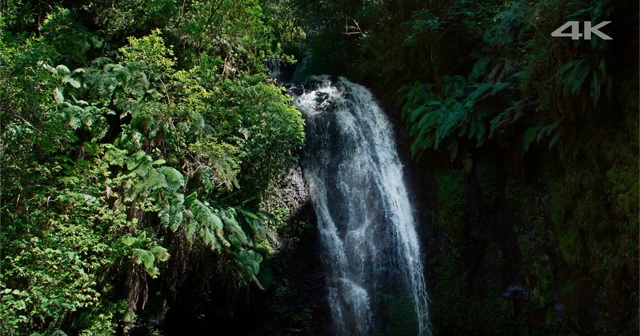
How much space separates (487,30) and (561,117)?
3931 mm

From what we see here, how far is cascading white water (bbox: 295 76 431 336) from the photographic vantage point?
9.68 m

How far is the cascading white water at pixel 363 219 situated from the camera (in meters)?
9.68

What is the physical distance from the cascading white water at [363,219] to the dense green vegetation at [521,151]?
0.63 metres

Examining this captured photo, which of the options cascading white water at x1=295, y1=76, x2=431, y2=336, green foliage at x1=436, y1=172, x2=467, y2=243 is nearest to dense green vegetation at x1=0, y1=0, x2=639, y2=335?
green foliage at x1=436, y1=172, x2=467, y2=243

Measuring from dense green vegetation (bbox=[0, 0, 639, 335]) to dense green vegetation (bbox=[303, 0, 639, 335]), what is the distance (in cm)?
4

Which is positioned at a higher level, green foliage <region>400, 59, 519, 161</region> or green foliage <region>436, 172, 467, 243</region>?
green foliage <region>400, 59, 519, 161</region>

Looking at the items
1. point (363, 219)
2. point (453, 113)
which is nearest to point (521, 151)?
point (453, 113)

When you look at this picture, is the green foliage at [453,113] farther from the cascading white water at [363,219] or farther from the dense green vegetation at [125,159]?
the dense green vegetation at [125,159]

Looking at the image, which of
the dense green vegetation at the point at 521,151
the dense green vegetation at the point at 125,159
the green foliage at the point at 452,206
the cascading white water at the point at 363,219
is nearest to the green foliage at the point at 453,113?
the dense green vegetation at the point at 521,151

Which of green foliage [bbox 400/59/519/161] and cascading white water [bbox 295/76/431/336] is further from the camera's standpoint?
green foliage [bbox 400/59/519/161]

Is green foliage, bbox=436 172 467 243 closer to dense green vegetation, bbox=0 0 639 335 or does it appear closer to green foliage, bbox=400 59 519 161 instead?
dense green vegetation, bbox=0 0 639 335

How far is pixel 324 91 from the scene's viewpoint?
524 inches

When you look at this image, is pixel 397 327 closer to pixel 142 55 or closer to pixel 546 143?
pixel 546 143

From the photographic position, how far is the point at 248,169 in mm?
9227
